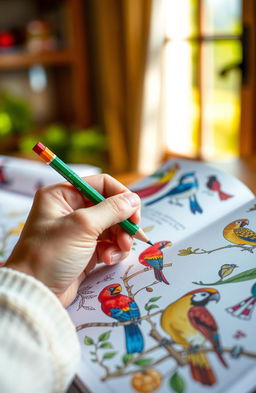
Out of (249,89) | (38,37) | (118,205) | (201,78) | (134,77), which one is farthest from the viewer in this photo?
(38,37)

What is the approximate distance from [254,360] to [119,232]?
0.21 metres

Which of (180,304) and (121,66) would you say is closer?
(180,304)

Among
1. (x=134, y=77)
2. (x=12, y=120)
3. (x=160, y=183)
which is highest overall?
(x=160, y=183)

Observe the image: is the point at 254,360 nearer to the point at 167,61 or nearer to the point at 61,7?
the point at 167,61

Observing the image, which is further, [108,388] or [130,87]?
[130,87]

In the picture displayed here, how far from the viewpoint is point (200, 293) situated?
388 millimetres

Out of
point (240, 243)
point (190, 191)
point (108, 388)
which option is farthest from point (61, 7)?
point (108, 388)

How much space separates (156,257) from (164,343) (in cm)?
14

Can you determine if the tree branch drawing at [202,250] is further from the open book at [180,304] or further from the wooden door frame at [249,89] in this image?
the wooden door frame at [249,89]

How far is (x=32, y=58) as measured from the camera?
1.89 m

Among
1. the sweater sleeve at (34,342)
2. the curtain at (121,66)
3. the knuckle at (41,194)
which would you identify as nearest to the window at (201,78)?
the curtain at (121,66)

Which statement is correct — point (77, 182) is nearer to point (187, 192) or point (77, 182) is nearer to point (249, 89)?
point (187, 192)

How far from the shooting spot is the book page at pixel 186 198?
520 mm

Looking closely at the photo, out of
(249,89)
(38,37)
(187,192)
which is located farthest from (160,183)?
(38,37)
